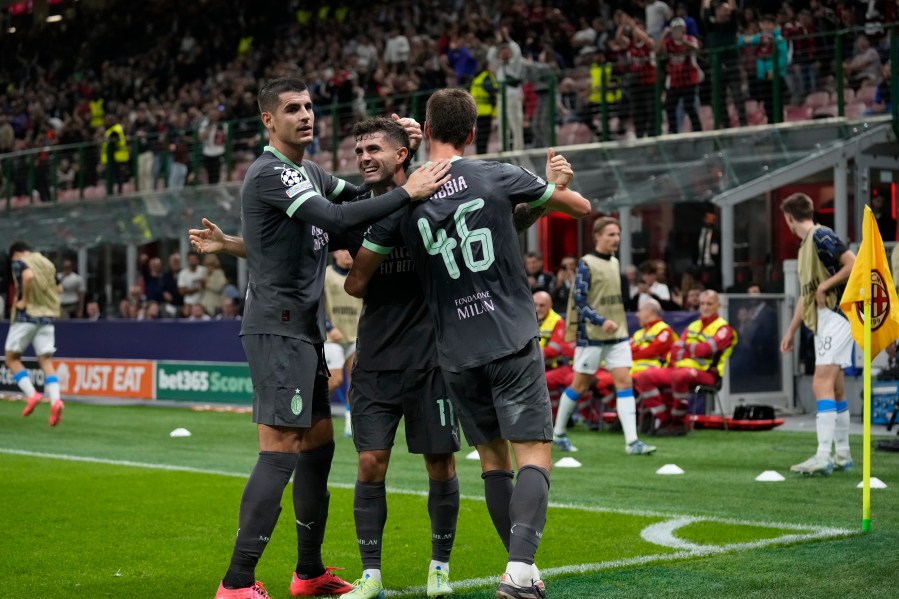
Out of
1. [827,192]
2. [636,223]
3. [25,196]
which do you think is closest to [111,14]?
[25,196]

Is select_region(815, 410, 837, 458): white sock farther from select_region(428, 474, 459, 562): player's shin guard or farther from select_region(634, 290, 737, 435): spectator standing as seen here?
select_region(428, 474, 459, 562): player's shin guard

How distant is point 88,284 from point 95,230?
3.08 meters

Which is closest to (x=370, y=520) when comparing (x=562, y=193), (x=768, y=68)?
(x=562, y=193)

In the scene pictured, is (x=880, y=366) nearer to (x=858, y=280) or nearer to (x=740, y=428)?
(x=740, y=428)

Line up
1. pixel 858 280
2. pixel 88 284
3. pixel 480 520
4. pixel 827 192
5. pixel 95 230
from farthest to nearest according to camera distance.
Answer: pixel 88 284
pixel 95 230
pixel 827 192
pixel 480 520
pixel 858 280

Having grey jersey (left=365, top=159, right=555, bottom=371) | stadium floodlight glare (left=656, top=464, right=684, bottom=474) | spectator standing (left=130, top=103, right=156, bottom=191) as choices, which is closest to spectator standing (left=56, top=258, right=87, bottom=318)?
spectator standing (left=130, top=103, right=156, bottom=191)

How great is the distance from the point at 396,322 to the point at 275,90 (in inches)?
43.7

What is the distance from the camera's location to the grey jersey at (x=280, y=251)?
5.37 metres

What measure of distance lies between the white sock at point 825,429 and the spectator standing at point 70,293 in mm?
18727

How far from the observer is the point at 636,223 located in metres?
20.8

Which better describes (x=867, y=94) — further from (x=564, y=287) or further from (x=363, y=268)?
(x=363, y=268)

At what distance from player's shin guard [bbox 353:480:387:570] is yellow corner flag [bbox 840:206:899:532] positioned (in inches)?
117

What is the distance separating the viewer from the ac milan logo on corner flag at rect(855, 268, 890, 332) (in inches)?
293

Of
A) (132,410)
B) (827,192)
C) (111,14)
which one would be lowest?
(132,410)
